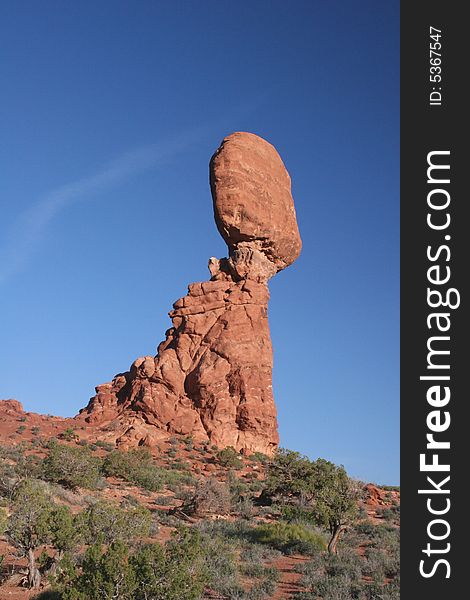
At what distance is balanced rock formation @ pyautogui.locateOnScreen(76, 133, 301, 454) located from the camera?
34.9 m

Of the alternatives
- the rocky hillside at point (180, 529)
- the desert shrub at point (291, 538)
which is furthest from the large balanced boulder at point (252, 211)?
the desert shrub at point (291, 538)

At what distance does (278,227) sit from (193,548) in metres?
32.3

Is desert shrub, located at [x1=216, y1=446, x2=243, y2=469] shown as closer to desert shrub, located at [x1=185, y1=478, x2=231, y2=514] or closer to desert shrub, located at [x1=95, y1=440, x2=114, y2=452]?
desert shrub, located at [x1=95, y1=440, x2=114, y2=452]

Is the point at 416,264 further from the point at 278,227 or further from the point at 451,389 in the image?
the point at 278,227

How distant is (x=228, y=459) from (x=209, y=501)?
463 inches

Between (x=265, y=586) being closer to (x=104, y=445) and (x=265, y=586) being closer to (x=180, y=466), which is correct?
(x=180, y=466)

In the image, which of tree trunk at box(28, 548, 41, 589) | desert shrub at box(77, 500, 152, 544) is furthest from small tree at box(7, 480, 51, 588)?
desert shrub at box(77, 500, 152, 544)

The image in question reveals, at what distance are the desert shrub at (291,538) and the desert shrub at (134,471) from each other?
8622mm

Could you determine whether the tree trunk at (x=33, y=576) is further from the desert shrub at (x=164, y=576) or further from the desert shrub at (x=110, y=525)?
the desert shrub at (x=164, y=576)

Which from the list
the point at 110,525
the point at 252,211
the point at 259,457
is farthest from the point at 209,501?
the point at 252,211

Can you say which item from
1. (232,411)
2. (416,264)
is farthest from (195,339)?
Answer: (416,264)

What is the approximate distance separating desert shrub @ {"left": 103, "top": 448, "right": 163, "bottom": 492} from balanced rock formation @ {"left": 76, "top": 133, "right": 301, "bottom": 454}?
5479mm

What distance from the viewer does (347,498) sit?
53.1ft

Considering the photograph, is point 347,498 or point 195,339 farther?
point 195,339
